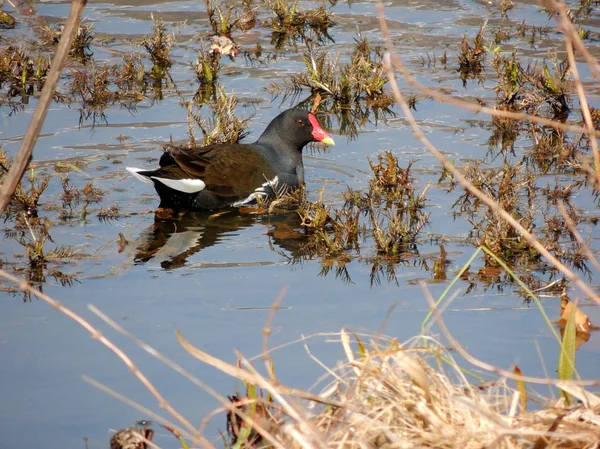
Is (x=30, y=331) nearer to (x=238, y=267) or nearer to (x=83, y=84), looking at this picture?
Answer: (x=238, y=267)

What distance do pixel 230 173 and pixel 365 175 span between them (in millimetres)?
1133

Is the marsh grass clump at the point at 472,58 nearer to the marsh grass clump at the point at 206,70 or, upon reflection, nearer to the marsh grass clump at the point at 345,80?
the marsh grass clump at the point at 345,80

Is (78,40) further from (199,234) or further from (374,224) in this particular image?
(374,224)

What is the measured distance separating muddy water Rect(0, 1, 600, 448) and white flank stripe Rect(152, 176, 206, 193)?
24 cm

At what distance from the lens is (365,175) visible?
324 inches

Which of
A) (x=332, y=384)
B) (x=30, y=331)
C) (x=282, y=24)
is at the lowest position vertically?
(x=30, y=331)

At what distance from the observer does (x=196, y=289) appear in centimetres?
609

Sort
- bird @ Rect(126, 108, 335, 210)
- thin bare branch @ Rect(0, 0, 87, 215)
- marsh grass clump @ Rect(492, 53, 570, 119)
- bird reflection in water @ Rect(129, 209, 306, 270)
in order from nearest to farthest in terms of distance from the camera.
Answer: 1. thin bare branch @ Rect(0, 0, 87, 215)
2. bird reflection in water @ Rect(129, 209, 306, 270)
3. bird @ Rect(126, 108, 335, 210)
4. marsh grass clump @ Rect(492, 53, 570, 119)

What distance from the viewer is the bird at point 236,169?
25.3ft

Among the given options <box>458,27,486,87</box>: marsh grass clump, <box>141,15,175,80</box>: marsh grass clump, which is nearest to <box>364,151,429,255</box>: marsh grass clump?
<box>458,27,486,87</box>: marsh grass clump

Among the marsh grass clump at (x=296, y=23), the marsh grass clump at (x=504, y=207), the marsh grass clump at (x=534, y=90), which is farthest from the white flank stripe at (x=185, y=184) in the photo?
the marsh grass clump at (x=296, y=23)

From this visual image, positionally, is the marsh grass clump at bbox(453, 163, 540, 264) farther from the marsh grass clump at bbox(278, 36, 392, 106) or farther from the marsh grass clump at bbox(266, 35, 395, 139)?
the marsh grass clump at bbox(278, 36, 392, 106)

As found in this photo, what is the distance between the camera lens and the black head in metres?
8.48

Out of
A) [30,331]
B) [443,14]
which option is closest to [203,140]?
[30,331]
